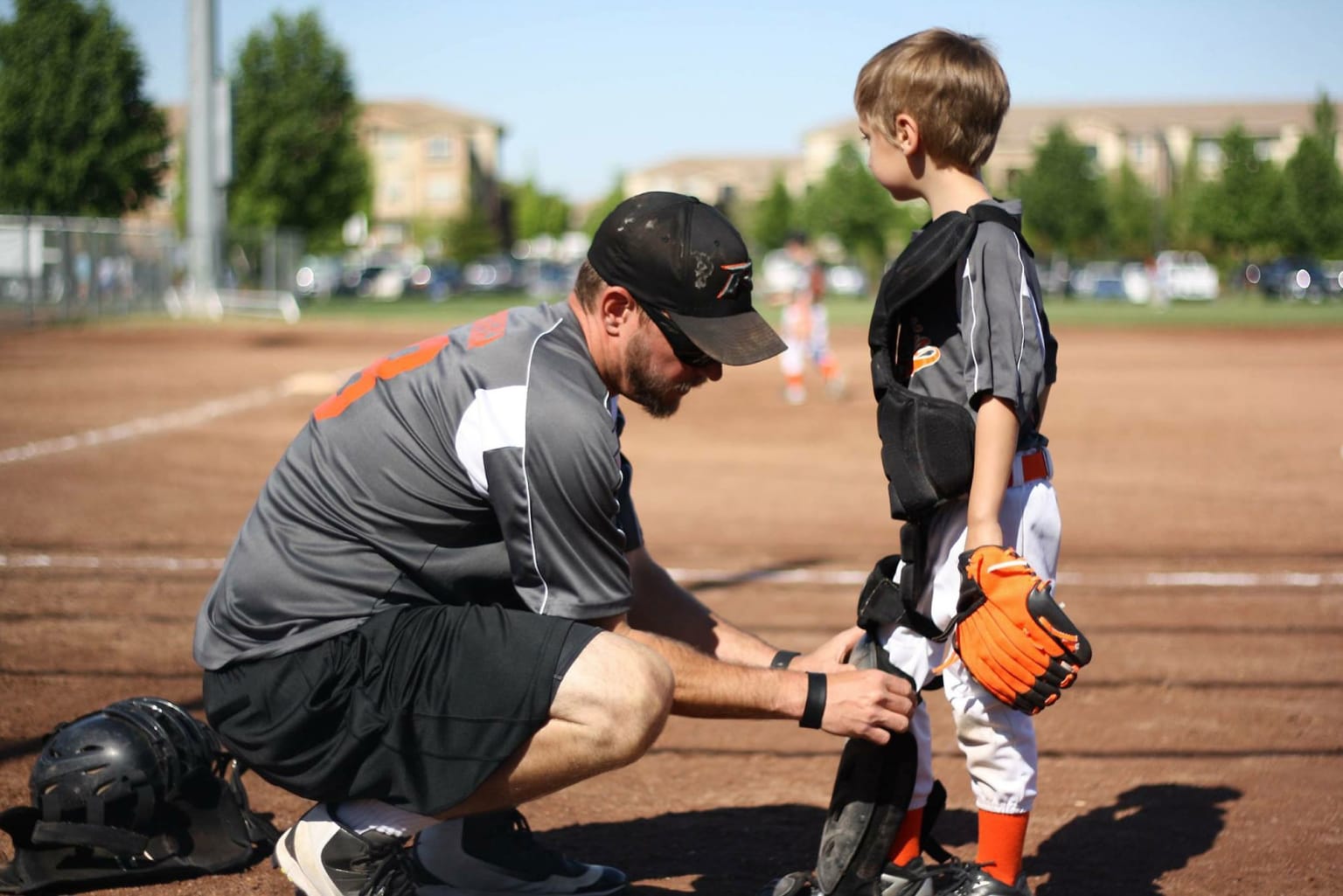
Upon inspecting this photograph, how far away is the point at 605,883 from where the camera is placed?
3.50m

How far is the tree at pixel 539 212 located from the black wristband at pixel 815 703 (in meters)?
112

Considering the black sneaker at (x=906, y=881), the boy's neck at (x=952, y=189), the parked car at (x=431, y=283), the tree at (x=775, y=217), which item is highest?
the tree at (x=775, y=217)

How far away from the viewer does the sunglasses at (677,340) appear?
119 inches

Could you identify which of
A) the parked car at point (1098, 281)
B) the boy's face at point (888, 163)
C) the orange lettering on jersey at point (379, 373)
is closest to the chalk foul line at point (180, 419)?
the orange lettering on jersey at point (379, 373)

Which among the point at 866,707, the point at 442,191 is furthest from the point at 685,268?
the point at 442,191

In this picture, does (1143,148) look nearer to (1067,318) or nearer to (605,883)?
(1067,318)

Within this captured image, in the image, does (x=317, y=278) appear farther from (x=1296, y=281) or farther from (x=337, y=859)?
(x=337, y=859)

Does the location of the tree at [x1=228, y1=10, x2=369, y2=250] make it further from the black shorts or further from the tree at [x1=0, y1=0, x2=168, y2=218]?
the black shorts

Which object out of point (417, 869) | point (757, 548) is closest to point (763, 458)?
point (757, 548)

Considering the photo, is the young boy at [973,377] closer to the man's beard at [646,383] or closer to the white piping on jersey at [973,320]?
the white piping on jersey at [973,320]

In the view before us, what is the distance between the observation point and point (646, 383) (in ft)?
10.2

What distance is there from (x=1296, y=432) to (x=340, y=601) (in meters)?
12.6

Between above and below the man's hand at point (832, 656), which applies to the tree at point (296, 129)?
above

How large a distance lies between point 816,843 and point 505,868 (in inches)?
35.1
